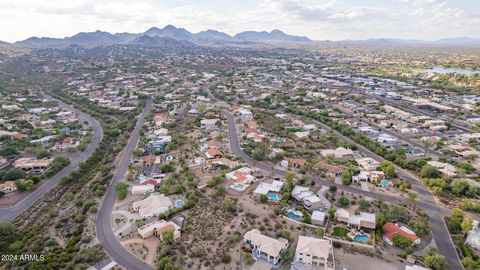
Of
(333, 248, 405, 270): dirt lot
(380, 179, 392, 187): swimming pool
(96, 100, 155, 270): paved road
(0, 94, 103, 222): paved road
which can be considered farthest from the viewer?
(380, 179, 392, 187): swimming pool

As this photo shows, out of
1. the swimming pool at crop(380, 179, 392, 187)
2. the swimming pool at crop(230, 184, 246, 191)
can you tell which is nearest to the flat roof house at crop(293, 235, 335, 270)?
the swimming pool at crop(230, 184, 246, 191)

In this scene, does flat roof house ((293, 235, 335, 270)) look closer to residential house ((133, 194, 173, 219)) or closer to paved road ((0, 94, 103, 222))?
residential house ((133, 194, 173, 219))

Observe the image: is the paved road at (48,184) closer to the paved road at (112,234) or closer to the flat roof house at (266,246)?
the paved road at (112,234)

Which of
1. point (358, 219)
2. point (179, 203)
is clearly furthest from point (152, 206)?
point (358, 219)

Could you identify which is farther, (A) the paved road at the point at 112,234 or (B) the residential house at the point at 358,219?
(B) the residential house at the point at 358,219

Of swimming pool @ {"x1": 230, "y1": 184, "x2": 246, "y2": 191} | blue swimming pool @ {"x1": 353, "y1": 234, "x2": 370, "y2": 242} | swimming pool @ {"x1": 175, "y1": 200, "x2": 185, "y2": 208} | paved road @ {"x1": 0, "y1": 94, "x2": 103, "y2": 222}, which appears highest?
swimming pool @ {"x1": 230, "y1": 184, "x2": 246, "y2": 191}

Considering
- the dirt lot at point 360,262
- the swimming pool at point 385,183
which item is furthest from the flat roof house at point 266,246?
the swimming pool at point 385,183

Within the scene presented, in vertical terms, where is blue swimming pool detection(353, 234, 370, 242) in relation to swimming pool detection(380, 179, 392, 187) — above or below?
below
